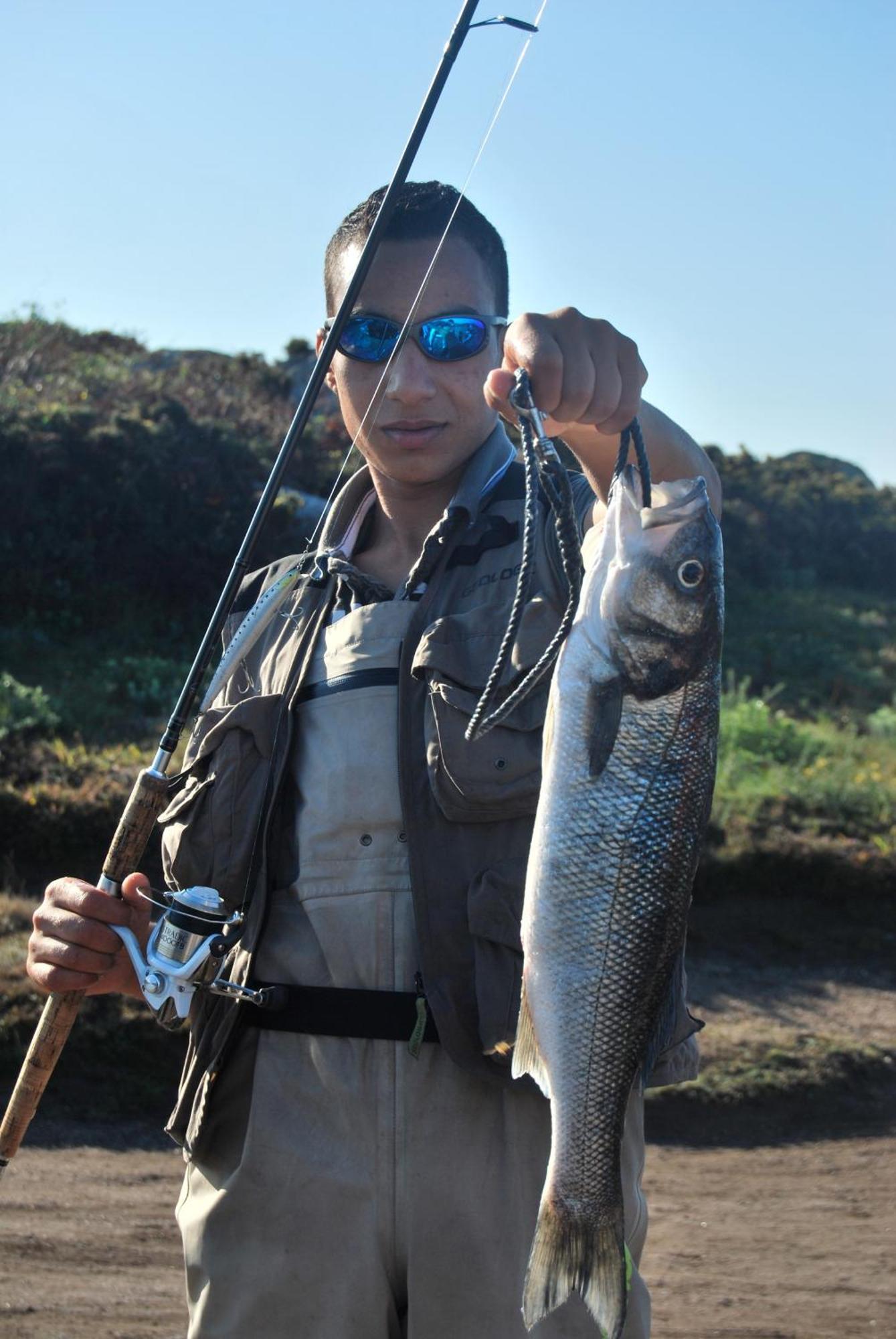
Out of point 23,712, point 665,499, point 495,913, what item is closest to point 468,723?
point 495,913

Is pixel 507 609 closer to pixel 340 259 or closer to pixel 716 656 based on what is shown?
pixel 716 656

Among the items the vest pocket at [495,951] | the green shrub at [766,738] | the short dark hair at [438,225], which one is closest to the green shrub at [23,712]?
the green shrub at [766,738]

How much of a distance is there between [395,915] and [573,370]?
3.42 feet

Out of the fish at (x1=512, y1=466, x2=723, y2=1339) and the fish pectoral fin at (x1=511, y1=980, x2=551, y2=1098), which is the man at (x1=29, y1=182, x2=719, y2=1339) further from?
the fish at (x1=512, y1=466, x2=723, y2=1339)

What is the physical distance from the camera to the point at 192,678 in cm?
297

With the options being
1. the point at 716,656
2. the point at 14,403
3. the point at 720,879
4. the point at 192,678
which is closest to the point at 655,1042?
the point at 716,656

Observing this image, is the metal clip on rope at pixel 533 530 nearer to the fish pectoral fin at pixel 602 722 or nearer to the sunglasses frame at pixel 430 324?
the fish pectoral fin at pixel 602 722

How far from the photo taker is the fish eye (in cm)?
204

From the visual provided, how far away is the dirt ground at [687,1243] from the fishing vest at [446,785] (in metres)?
2.56

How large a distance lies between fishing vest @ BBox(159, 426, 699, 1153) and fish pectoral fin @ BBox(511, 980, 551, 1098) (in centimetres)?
14

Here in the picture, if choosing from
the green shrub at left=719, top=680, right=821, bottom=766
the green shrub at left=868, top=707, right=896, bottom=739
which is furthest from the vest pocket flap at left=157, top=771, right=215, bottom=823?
the green shrub at left=868, top=707, right=896, bottom=739

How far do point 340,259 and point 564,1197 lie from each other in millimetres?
2117

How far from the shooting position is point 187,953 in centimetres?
252

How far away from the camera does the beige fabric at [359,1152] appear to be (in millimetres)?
2373
